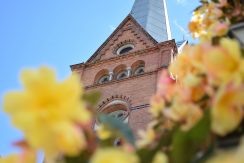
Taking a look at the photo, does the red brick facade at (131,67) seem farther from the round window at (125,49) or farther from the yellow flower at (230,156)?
the yellow flower at (230,156)

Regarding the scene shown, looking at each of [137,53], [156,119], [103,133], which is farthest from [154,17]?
[103,133]

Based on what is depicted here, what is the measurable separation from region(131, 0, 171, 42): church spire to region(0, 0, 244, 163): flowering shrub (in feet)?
62.7

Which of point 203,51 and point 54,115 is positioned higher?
point 203,51

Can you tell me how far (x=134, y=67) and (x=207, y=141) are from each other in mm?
17076

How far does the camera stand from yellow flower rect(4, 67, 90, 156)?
0.57m

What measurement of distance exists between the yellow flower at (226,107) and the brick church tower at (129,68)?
13.2 meters

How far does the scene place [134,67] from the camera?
58.4 feet

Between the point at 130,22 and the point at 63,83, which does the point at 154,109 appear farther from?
the point at 130,22

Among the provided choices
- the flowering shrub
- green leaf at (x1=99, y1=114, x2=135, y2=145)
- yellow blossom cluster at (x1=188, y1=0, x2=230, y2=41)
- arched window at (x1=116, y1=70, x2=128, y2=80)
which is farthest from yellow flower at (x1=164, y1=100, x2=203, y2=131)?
arched window at (x1=116, y1=70, x2=128, y2=80)

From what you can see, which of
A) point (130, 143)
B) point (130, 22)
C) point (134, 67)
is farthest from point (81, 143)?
point (130, 22)

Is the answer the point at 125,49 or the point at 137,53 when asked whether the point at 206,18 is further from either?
the point at 125,49

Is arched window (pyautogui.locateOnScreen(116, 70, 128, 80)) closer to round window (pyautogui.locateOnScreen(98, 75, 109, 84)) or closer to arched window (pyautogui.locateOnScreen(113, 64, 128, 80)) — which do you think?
arched window (pyautogui.locateOnScreen(113, 64, 128, 80))

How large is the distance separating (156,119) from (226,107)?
1.14 feet

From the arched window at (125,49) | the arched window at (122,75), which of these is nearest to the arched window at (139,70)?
the arched window at (122,75)
